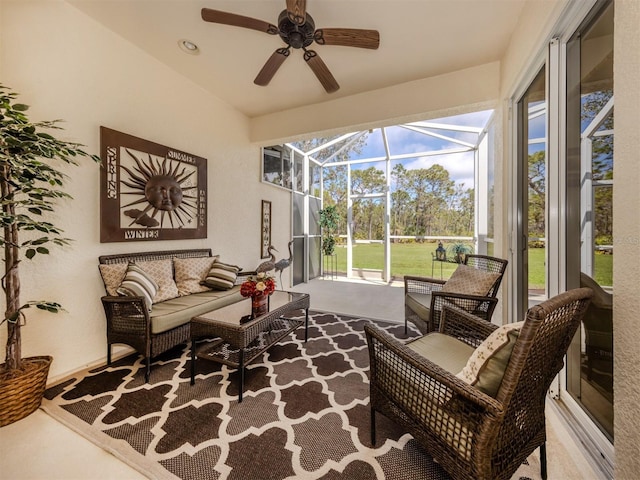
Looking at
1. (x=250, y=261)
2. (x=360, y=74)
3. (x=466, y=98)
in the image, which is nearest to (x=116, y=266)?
(x=250, y=261)

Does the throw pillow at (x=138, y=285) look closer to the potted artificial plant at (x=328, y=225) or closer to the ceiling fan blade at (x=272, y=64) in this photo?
the ceiling fan blade at (x=272, y=64)

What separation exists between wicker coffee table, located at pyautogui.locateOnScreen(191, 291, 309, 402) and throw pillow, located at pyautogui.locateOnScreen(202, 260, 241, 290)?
0.67m

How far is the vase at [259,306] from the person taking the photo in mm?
2193

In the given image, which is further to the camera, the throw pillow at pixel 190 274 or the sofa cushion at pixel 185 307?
the throw pillow at pixel 190 274

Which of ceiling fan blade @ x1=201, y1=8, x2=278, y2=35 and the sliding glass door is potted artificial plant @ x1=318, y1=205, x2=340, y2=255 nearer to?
ceiling fan blade @ x1=201, y1=8, x2=278, y2=35

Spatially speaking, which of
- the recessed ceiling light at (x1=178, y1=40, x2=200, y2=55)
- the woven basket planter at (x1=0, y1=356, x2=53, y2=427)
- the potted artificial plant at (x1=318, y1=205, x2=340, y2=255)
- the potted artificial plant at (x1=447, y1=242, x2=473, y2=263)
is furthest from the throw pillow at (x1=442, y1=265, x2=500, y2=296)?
the potted artificial plant at (x1=318, y1=205, x2=340, y2=255)

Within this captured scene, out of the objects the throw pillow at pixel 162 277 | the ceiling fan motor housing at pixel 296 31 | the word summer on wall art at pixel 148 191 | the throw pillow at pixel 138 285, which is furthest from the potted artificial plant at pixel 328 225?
the ceiling fan motor housing at pixel 296 31

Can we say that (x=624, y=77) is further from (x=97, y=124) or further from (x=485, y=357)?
(x=97, y=124)

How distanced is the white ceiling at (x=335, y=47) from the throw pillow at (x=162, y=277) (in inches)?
87.0

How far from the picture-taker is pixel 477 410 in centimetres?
94

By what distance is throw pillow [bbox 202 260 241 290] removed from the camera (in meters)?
3.01

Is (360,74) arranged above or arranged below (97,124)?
above

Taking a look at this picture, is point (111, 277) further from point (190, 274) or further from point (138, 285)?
point (190, 274)

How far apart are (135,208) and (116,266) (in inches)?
25.2
